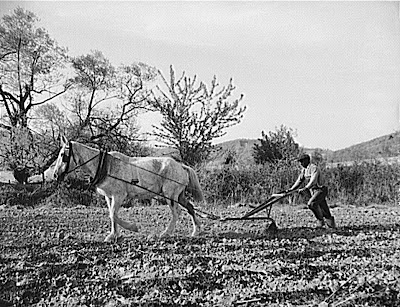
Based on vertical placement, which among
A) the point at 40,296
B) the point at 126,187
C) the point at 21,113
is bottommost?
the point at 40,296

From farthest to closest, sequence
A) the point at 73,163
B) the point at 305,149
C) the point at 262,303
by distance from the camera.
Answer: the point at 305,149
the point at 73,163
the point at 262,303

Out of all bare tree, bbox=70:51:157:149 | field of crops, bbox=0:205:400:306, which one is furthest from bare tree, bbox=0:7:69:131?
field of crops, bbox=0:205:400:306

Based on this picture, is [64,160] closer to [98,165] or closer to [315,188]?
[98,165]

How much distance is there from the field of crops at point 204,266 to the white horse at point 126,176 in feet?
1.72

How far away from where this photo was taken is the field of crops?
13.7 ft

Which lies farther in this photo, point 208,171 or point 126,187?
point 208,171

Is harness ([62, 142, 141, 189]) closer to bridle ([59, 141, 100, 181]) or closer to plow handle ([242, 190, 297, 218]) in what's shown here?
bridle ([59, 141, 100, 181])

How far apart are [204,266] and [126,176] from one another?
2619 mm

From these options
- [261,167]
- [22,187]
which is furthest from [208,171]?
[22,187]

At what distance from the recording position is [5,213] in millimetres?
10625

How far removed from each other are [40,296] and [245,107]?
11.7 m

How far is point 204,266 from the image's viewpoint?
5.32 meters

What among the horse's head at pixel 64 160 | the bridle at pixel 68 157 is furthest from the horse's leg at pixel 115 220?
the horse's head at pixel 64 160

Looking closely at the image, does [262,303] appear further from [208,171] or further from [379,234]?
[208,171]
